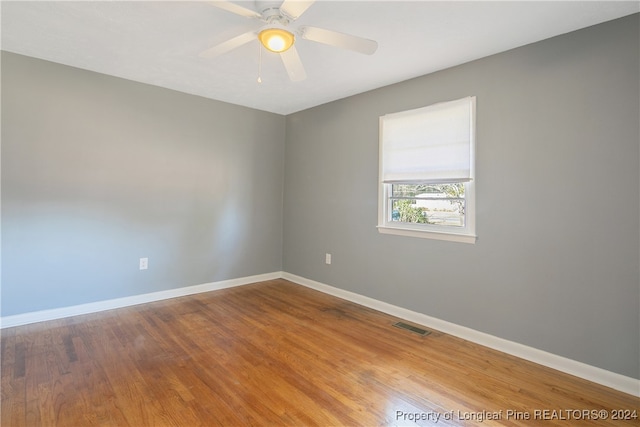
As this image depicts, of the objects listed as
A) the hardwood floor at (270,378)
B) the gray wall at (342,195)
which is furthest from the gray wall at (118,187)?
the hardwood floor at (270,378)

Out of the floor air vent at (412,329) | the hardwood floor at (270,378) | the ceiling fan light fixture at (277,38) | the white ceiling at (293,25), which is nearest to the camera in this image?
the hardwood floor at (270,378)

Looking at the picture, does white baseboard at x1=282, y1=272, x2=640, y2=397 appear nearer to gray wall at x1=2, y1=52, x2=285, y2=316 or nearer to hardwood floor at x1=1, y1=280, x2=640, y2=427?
hardwood floor at x1=1, y1=280, x2=640, y2=427

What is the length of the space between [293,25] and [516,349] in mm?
2809

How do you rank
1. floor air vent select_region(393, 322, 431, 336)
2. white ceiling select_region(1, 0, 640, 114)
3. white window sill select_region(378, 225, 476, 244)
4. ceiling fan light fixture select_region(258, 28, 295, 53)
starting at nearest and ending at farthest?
1. ceiling fan light fixture select_region(258, 28, 295, 53)
2. white ceiling select_region(1, 0, 640, 114)
3. white window sill select_region(378, 225, 476, 244)
4. floor air vent select_region(393, 322, 431, 336)

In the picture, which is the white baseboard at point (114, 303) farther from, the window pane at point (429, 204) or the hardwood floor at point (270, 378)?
the window pane at point (429, 204)

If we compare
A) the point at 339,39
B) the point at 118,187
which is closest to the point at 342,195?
the point at 339,39

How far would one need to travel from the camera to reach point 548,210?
228 centimetres

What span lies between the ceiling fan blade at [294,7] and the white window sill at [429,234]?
2064 mm

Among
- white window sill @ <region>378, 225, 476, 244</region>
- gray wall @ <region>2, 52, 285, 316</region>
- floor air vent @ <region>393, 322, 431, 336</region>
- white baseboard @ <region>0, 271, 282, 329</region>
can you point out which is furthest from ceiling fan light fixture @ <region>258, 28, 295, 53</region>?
white baseboard @ <region>0, 271, 282, 329</region>

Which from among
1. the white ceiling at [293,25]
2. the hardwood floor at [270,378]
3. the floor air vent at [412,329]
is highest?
the white ceiling at [293,25]

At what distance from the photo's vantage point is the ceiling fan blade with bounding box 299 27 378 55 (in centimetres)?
180

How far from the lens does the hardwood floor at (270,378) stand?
1.71 metres

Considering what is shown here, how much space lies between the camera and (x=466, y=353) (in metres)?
2.44

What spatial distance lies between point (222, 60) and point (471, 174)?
2.31 metres
